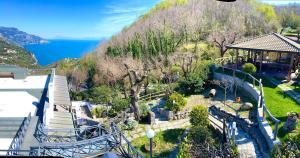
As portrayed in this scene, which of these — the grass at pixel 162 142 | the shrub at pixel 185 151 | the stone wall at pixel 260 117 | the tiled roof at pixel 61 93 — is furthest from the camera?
the tiled roof at pixel 61 93

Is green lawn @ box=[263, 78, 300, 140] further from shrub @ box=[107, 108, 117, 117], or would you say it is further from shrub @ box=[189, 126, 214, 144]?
shrub @ box=[107, 108, 117, 117]

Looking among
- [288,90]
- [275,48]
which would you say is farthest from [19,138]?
[275,48]

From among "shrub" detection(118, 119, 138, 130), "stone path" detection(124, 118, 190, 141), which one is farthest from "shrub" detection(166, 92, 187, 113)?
"shrub" detection(118, 119, 138, 130)

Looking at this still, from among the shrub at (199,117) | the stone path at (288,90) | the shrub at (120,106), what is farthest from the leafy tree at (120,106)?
the stone path at (288,90)

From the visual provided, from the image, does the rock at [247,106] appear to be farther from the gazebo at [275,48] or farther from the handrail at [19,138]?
the handrail at [19,138]

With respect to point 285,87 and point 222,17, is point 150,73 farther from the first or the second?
point 222,17

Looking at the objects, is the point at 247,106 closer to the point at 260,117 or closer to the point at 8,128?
the point at 260,117

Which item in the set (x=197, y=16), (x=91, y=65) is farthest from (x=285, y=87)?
(x=197, y=16)

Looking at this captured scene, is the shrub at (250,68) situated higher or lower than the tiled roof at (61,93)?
higher
